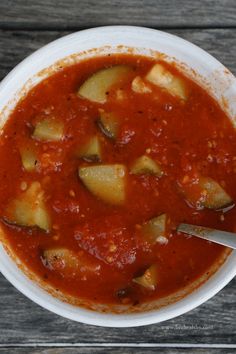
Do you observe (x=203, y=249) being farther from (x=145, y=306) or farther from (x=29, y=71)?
(x=29, y=71)

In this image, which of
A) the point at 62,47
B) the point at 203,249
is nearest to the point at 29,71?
the point at 62,47

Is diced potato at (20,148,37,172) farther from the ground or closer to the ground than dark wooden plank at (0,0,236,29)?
closer to the ground

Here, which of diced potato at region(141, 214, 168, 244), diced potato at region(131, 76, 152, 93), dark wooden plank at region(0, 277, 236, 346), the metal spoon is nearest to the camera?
the metal spoon

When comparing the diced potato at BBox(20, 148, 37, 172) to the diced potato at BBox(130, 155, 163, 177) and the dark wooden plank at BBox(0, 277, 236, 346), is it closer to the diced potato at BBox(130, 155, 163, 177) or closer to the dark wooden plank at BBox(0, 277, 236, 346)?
the diced potato at BBox(130, 155, 163, 177)

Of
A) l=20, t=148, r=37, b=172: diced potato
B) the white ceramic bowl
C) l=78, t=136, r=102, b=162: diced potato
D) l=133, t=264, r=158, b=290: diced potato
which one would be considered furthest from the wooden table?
l=78, t=136, r=102, b=162: diced potato

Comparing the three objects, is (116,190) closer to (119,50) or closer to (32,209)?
(32,209)

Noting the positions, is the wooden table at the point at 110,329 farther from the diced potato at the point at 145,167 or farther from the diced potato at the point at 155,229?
the diced potato at the point at 145,167
